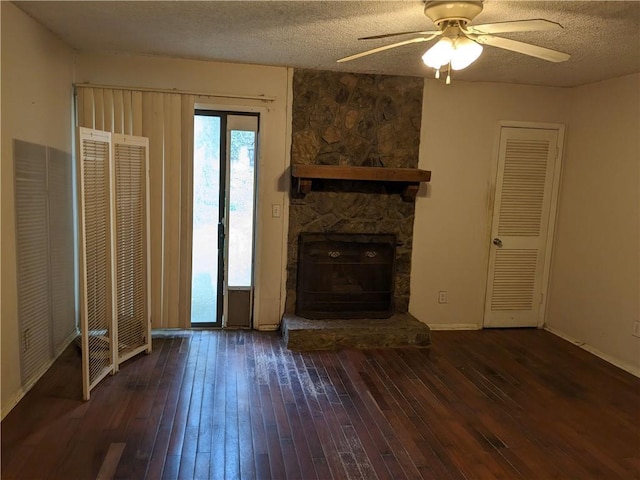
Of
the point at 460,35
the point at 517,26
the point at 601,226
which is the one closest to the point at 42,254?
the point at 460,35

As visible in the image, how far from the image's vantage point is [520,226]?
15.1 feet

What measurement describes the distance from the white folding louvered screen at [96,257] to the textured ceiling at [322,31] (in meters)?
0.77

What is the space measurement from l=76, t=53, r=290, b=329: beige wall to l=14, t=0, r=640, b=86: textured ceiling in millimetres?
148

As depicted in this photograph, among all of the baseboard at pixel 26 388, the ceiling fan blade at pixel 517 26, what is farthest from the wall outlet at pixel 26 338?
the ceiling fan blade at pixel 517 26

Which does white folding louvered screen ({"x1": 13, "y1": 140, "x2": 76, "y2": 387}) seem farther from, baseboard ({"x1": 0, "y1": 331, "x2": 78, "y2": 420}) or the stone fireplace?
the stone fireplace

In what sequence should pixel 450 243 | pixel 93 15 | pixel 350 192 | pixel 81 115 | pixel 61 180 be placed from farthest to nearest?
pixel 450 243, pixel 350 192, pixel 81 115, pixel 61 180, pixel 93 15

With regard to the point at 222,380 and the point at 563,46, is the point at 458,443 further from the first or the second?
the point at 563,46

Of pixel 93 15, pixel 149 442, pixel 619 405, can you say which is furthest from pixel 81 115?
pixel 619 405

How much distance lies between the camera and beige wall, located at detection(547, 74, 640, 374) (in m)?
3.79

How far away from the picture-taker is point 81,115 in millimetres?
3713

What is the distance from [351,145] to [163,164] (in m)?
1.64

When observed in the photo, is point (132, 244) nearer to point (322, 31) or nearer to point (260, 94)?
point (260, 94)

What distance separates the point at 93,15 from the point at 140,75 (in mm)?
1009

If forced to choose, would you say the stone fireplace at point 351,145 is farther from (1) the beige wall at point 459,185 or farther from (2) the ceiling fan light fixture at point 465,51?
(2) the ceiling fan light fixture at point 465,51
